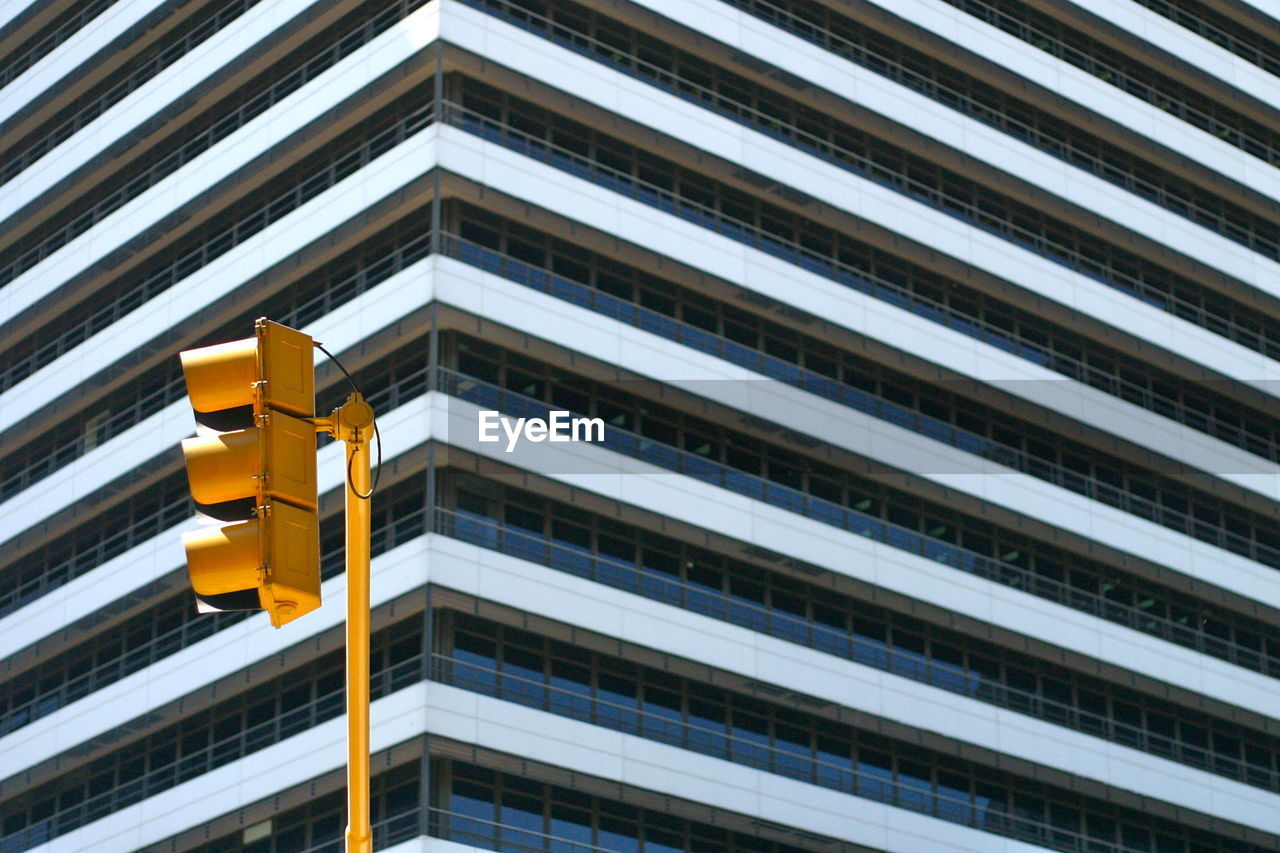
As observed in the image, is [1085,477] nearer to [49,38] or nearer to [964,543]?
[964,543]

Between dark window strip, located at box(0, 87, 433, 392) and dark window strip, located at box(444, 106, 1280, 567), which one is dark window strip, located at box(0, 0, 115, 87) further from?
dark window strip, located at box(444, 106, 1280, 567)

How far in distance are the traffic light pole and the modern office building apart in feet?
142

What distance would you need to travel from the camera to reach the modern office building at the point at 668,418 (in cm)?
5784

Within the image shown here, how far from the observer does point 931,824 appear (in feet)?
204

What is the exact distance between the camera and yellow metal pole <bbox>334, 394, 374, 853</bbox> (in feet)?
32.8

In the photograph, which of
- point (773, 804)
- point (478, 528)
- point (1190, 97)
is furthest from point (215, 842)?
point (1190, 97)

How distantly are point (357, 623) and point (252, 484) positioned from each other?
133 centimetres

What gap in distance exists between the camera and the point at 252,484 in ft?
29.6

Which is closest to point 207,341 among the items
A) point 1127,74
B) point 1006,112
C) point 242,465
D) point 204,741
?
point 204,741

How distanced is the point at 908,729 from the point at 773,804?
19.1ft

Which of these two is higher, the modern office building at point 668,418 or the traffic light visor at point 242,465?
the modern office building at point 668,418

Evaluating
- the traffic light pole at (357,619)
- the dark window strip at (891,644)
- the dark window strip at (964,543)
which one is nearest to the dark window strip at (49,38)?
the dark window strip at (964,543)

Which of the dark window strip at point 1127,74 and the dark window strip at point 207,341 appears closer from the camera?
the dark window strip at point 207,341

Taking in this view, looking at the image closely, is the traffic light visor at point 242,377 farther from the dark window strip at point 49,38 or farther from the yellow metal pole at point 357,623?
the dark window strip at point 49,38
